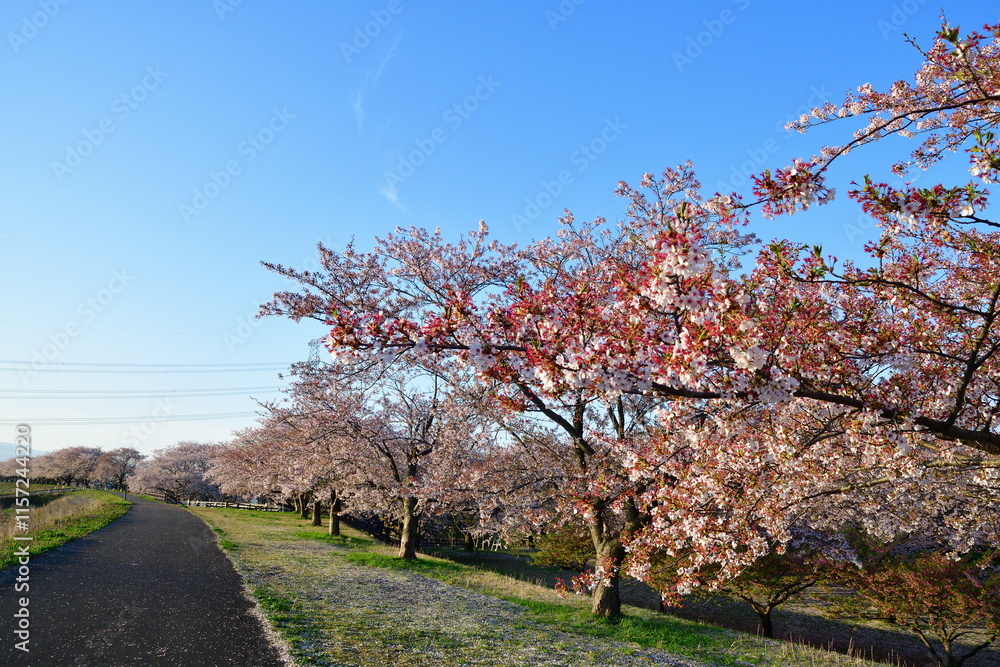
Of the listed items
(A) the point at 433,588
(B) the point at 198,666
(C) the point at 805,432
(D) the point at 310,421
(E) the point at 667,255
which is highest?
(E) the point at 667,255

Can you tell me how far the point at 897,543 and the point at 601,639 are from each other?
1626 centimetres

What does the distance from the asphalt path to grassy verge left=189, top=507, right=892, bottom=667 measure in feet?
2.41

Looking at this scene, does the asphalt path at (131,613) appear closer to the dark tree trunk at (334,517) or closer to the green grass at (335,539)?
the green grass at (335,539)

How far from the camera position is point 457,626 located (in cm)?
1001

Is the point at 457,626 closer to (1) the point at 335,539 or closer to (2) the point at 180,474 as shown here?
(1) the point at 335,539

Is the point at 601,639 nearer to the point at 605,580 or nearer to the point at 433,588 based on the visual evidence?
the point at 605,580

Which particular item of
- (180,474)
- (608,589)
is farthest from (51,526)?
(180,474)

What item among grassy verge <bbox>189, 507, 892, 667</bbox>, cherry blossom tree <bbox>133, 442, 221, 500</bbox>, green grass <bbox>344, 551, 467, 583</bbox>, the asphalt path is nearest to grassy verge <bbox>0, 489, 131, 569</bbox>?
the asphalt path

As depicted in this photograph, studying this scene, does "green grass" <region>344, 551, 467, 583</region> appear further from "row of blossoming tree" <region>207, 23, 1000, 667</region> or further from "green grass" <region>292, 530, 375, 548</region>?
"row of blossoming tree" <region>207, 23, 1000, 667</region>

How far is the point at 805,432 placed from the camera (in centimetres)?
715

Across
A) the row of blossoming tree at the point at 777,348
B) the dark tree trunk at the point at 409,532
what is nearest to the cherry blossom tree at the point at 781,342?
the row of blossoming tree at the point at 777,348

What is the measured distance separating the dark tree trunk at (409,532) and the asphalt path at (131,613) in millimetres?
7470

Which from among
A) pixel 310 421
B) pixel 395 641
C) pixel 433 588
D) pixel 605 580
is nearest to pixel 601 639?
pixel 605 580

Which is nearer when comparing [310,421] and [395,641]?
[395,641]
